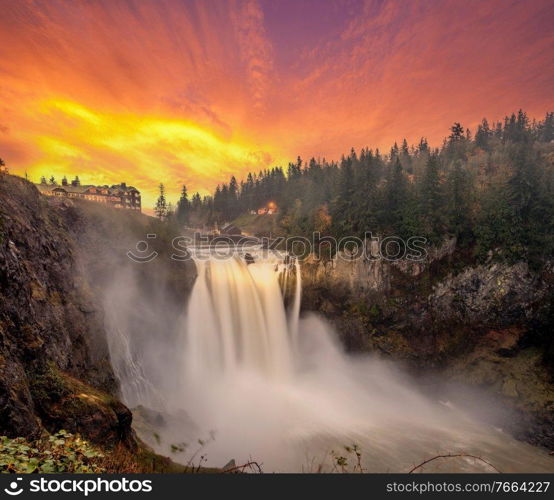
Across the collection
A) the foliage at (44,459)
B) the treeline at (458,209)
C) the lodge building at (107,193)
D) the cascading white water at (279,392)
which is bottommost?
the cascading white water at (279,392)

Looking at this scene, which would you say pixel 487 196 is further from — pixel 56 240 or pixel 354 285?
pixel 56 240

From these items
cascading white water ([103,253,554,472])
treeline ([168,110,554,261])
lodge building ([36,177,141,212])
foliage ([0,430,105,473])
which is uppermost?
lodge building ([36,177,141,212])

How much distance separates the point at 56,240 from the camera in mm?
12250

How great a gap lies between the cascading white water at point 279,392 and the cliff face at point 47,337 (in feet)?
14.8

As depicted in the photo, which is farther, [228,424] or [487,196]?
[487,196]

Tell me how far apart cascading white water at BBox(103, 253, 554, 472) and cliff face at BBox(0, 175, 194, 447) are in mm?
4502

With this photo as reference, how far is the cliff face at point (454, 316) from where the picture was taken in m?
22.9

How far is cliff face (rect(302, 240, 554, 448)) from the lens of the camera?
22.9 metres

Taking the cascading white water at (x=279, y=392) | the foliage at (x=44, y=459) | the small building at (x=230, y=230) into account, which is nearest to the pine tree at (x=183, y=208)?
the small building at (x=230, y=230)

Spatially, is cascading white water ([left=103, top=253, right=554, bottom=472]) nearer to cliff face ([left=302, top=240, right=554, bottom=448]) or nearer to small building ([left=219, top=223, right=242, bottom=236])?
cliff face ([left=302, top=240, right=554, bottom=448])

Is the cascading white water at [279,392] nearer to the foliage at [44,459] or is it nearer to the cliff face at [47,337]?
the cliff face at [47,337]

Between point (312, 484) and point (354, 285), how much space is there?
2565 cm

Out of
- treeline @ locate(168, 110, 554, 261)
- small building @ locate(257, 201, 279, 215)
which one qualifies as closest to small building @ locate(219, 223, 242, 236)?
small building @ locate(257, 201, 279, 215)

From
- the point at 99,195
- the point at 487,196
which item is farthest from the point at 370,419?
the point at 99,195
